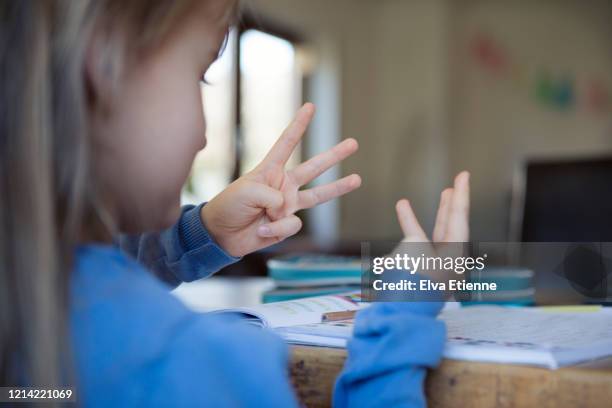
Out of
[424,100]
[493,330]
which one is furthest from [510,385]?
[424,100]

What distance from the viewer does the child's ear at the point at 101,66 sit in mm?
422

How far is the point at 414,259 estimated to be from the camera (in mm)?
570

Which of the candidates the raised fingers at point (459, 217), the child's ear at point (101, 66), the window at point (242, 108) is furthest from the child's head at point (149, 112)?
the window at point (242, 108)

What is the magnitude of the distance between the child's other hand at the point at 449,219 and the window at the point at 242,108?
3.07 meters

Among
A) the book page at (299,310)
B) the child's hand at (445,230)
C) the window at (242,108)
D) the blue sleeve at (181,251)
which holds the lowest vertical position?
the book page at (299,310)

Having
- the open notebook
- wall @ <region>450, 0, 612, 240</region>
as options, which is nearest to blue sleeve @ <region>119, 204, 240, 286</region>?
the open notebook

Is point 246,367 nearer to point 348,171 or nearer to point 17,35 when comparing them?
point 17,35

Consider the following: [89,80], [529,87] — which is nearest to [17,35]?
[89,80]

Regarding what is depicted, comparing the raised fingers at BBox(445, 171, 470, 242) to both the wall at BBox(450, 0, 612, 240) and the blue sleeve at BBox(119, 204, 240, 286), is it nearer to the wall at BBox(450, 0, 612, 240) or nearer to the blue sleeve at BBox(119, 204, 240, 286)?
the blue sleeve at BBox(119, 204, 240, 286)

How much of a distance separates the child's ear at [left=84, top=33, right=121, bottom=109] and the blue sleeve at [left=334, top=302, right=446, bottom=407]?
25 cm

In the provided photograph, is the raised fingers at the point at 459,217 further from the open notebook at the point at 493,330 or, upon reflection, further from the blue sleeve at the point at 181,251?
the blue sleeve at the point at 181,251

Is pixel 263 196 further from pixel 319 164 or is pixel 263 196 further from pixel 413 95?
pixel 413 95

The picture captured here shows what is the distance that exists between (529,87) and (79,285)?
17.4ft

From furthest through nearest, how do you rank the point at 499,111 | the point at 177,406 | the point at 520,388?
1. the point at 499,111
2. the point at 520,388
3. the point at 177,406
